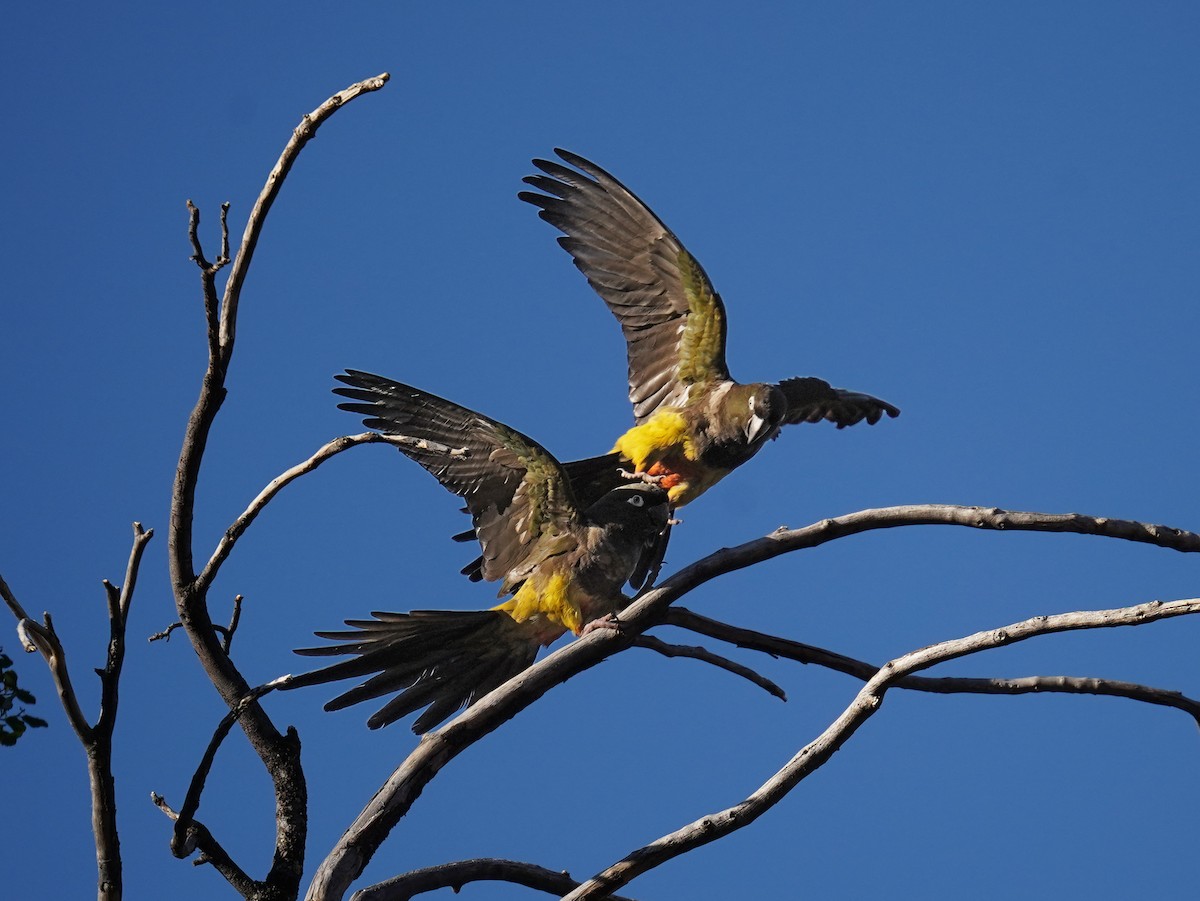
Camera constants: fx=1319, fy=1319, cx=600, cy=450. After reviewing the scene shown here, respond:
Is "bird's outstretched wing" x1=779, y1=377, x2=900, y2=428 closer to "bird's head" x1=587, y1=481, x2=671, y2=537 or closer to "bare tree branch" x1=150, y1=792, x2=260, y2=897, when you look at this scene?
"bird's head" x1=587, y1=481, x2=671, y2=537

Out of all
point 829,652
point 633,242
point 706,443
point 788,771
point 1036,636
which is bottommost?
point 788,771

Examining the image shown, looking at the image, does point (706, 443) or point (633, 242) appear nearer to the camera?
point (706, 443)

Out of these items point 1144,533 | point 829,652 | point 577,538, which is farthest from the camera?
point 577,538

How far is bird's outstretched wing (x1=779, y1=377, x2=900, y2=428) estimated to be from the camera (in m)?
10.2

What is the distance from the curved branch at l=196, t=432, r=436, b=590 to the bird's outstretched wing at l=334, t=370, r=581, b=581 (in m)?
1.44

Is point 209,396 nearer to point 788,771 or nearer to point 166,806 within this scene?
point 166,806

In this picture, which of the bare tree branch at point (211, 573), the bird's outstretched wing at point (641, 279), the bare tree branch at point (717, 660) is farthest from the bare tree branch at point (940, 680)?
the bird's outstretched wing at point (641, 279)

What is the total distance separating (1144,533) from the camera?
5.55 metres

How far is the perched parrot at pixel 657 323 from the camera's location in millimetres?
9125

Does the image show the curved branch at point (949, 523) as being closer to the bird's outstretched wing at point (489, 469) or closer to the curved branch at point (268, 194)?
the bird's outstretched wing at point (489, 469)

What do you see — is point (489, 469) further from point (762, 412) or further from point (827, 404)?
point (827, 404)

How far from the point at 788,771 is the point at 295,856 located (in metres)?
2.02

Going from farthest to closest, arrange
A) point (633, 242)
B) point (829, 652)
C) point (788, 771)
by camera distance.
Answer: point (633, 242)
point (829, 652)
point (788, 771)

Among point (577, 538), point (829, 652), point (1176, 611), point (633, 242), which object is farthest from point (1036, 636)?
point (633, 242)
